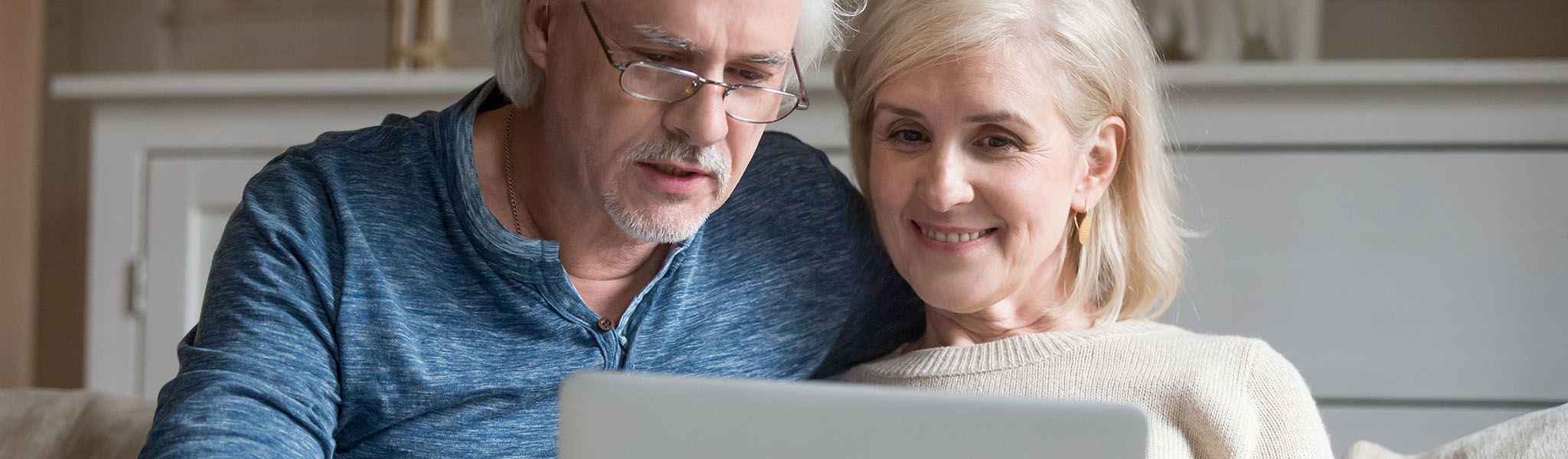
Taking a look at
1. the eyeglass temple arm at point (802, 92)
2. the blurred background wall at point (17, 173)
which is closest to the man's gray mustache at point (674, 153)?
the eyeglass temple arm at point (802, 92)

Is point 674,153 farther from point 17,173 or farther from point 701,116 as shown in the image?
point 17,173

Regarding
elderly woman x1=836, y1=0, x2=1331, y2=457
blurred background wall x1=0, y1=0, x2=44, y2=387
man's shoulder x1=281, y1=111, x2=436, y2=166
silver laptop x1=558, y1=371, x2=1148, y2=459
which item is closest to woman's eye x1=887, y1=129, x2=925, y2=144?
elderly woman x1=836, y1=0, x2=1331, y2=457

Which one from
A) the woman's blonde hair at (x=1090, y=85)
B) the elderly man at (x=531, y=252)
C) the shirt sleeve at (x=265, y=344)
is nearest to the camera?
the shirt sleeve at (x=265, y=344)

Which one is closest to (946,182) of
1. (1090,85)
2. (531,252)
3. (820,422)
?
(1090,85)

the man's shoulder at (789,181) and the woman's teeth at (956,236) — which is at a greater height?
the man's shoulder at (789,181)

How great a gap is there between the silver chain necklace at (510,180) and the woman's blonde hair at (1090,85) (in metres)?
0.37

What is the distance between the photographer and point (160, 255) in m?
1.84

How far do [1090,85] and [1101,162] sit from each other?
92mm

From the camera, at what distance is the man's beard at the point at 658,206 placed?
1083 millimetres

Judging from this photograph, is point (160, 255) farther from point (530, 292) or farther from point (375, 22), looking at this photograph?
point (530, 292)

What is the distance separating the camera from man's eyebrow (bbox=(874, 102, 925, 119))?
1.12 m

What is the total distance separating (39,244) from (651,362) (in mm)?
2035

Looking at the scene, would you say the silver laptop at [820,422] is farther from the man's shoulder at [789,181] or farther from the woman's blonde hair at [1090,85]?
the man's shoulder at [789,181]

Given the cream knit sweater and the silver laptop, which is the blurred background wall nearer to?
the cream knit sweater
